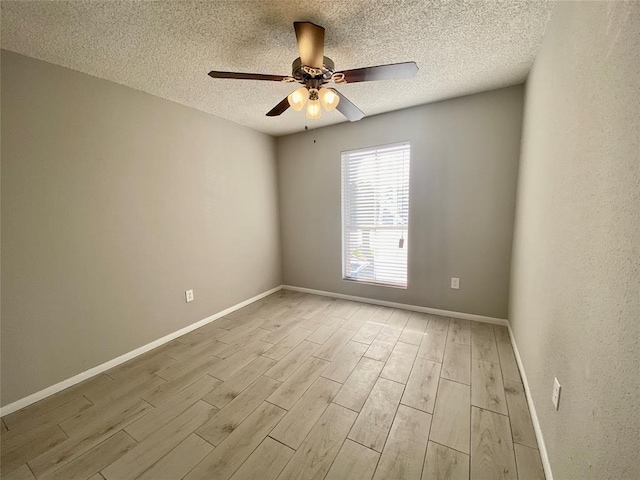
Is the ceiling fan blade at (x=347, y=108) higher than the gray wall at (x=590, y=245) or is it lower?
higher

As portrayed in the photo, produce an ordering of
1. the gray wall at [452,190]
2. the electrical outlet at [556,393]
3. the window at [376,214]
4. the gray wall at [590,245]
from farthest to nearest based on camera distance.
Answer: the window at [376,214] → the gray wall at [452,190] → the electrical outlet at [556,393] → the gray wall at [590,245]

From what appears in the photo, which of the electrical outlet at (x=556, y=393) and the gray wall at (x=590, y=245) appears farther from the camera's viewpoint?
the electrical outlet at (x=556, y=393)

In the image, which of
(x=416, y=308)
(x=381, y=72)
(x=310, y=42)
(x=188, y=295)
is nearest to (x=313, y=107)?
(x=310, y=42)

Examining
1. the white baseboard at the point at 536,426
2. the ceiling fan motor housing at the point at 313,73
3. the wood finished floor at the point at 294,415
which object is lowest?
the wood finished floor at the point at 294,415

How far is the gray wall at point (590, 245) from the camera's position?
2.22ft

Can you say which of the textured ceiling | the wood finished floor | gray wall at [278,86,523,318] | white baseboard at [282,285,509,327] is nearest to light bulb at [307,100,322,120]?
the textured ceiling

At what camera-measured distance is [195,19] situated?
1.45 m

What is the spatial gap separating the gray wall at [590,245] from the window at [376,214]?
5.04 ft

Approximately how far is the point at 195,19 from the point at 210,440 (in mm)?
2449

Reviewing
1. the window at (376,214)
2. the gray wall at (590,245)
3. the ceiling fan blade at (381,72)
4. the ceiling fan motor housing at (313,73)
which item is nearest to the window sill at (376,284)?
the window at (376,214)

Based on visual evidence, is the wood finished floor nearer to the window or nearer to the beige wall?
the beige wall

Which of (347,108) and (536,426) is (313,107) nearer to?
(347,108)

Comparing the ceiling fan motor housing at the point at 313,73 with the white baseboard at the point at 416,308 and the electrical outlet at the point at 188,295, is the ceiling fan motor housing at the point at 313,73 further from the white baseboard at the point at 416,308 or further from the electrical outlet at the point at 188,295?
the white baseboard at the point at 416,308

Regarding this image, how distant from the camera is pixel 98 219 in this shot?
6.67 feet
